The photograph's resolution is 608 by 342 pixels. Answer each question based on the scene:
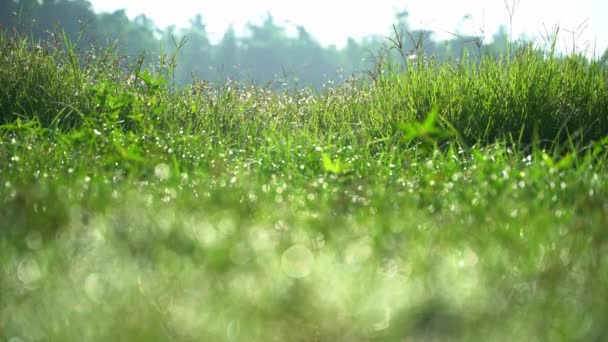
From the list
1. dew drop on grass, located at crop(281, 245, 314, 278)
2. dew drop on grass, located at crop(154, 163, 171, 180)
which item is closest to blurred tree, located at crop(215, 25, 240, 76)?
dew drop on grass, located at crop(154, 163, 171, 180)

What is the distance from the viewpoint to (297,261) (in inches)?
65.5

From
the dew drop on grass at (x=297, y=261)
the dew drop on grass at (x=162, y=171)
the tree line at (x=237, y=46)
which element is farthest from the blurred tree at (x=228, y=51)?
the dew drop on grass at (x=297, y=261)

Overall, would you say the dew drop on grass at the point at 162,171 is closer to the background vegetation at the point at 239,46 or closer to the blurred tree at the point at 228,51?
the background vegetation at the point at 239,46

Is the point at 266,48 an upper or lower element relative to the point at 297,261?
lower

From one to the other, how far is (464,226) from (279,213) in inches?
25.8

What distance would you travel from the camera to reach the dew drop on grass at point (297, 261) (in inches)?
61.6

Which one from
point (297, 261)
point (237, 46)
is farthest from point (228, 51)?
point (297, 261)

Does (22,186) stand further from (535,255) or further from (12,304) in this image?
(535,255)

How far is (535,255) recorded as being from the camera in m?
1.76

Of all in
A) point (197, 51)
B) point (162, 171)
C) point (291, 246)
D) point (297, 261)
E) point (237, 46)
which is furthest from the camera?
point (237, 46)

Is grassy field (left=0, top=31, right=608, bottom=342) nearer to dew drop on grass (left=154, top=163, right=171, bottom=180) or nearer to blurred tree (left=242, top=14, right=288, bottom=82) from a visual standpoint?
dew drop on grass (left=154, top=163, right=171, bottom=180)


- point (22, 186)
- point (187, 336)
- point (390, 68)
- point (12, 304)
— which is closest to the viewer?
point (187, 336)

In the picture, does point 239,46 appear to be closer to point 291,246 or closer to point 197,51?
point 197,51

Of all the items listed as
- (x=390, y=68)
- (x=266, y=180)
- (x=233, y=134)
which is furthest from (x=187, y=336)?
(x=390, y=68)
